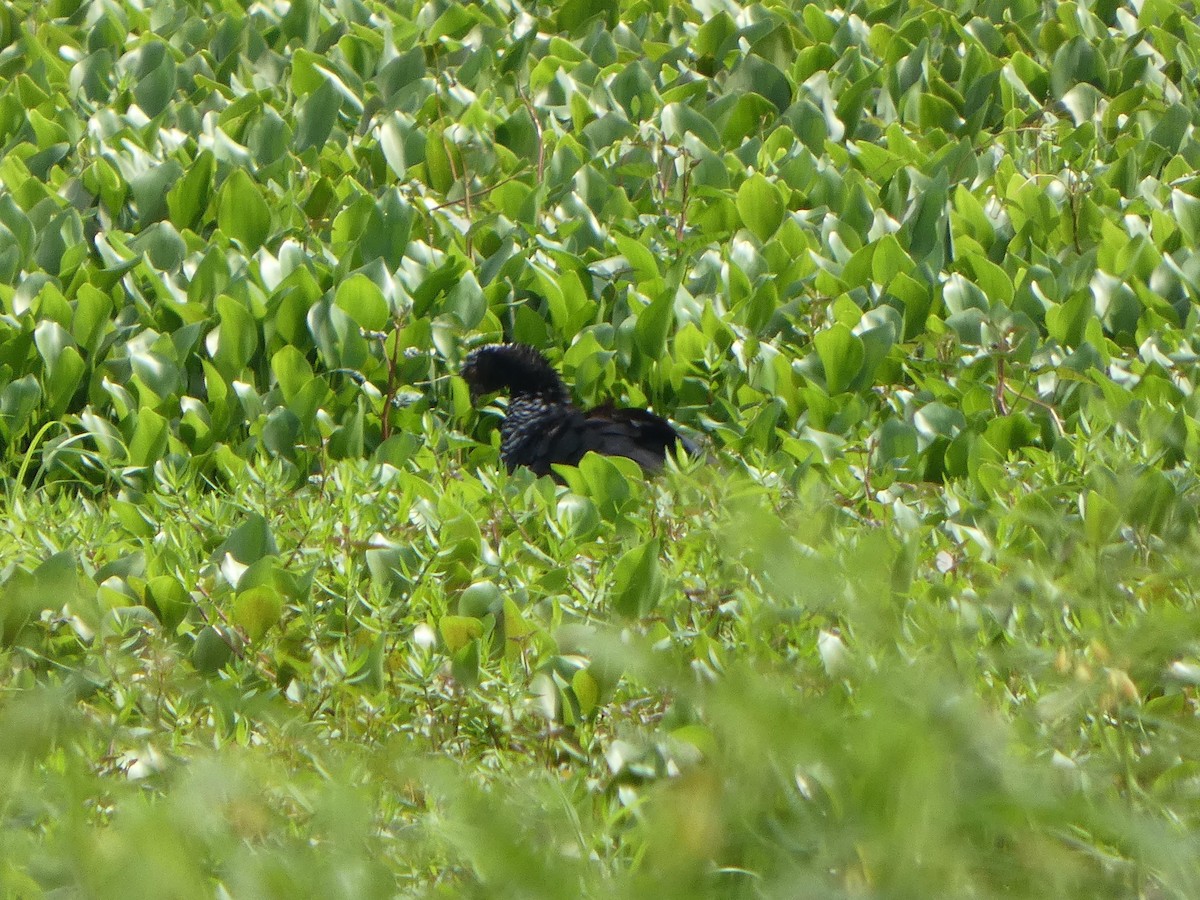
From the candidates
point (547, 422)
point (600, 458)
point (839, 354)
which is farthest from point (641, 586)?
point (839, 354)

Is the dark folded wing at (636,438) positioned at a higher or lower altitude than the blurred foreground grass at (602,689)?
lower

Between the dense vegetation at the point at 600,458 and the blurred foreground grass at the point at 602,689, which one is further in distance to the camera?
the dense vegetation at the point at 600,458

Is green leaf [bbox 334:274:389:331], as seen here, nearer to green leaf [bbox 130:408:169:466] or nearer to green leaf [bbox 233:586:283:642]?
green leaf [bbox 130:408:169:466]

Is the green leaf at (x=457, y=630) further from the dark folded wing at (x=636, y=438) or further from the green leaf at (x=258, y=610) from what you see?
the dark folded wing at (x=636, y=438)

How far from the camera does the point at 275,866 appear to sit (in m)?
1.29

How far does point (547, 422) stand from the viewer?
4.62m

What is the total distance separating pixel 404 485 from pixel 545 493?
37cm

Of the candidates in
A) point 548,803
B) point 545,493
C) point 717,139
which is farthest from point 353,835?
point 717,139

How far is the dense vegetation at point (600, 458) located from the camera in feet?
4.48

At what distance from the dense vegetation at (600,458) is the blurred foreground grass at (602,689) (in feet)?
0.03

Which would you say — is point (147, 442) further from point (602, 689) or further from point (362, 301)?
point (602, 689)

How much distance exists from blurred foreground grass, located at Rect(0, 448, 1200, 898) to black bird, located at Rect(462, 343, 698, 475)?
32 centimetres

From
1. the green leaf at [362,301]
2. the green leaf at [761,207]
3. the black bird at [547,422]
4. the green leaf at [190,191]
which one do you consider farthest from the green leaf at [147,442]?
the green leaf at [761,207]

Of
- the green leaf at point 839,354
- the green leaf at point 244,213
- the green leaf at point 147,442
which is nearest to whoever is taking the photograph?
the green leaf at point 147,442
